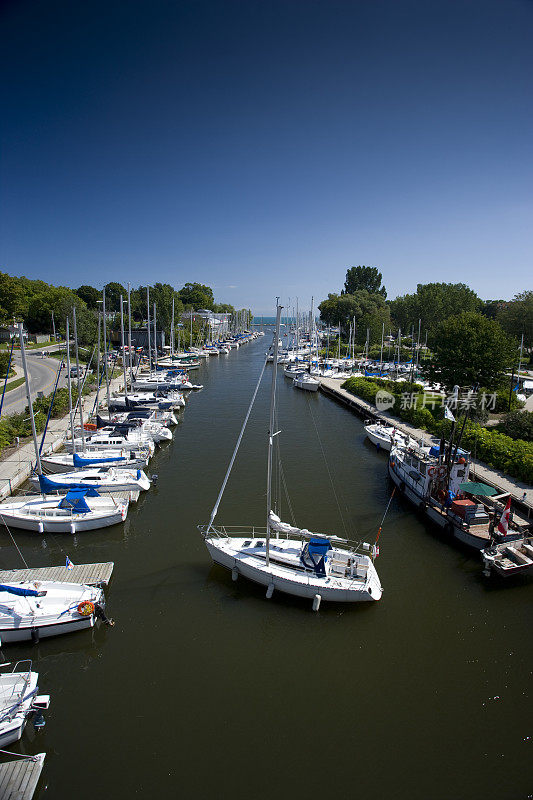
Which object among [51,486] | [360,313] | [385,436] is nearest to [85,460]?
[51,486]

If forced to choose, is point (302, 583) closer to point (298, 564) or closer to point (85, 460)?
point (298, 564)

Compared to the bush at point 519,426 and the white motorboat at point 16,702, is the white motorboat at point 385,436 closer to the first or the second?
the bush at point 519,426

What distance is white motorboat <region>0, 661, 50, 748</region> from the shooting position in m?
11.2

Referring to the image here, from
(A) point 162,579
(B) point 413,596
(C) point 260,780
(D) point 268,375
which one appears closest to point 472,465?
(B) point 413,596

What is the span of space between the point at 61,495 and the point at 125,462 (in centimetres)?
527

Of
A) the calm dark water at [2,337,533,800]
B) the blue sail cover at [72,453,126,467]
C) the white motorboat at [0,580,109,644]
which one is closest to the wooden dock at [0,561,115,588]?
the calm dark water at [2,337,533,800]

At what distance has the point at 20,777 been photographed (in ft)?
33.5

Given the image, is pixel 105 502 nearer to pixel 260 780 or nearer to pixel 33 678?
pixel 33 678

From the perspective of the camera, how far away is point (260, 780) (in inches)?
419

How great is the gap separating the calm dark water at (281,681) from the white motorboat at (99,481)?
289 cm

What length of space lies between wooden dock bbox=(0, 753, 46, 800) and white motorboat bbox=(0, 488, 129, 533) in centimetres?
1147

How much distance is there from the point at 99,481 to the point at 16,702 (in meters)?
13.9

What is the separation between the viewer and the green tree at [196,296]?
155750mm

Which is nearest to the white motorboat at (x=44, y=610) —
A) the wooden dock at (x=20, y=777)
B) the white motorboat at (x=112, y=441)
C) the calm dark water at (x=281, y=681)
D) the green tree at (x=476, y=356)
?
the calm dark water at (x=281, y=681)
